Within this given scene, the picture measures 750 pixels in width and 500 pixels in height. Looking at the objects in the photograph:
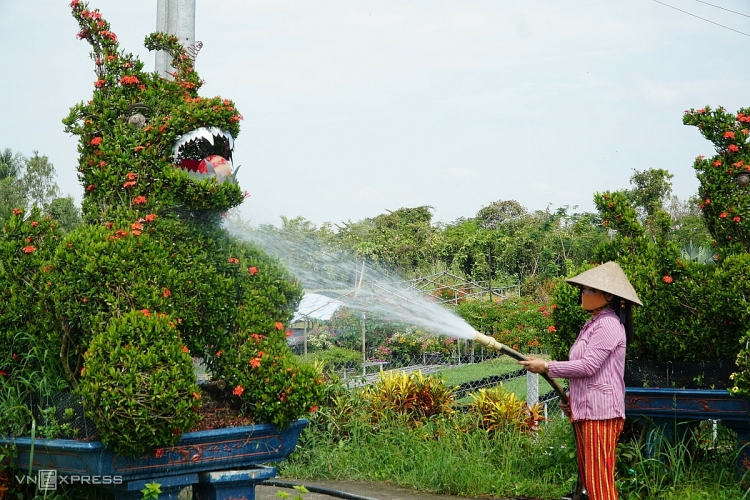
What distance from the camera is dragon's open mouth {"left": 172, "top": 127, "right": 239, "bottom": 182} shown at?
192 inches

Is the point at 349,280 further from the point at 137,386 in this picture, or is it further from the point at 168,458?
the point at 137,386

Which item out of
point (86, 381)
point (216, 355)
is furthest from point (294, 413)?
point (86, 381)

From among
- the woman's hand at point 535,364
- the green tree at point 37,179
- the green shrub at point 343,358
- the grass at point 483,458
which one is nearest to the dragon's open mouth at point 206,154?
the woman's hand at point 535,364

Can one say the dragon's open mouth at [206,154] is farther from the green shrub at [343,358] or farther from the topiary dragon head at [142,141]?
the green shrub at [343,358]

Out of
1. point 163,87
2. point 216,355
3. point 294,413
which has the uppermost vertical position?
point 163,87

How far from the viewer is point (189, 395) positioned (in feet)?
13.8

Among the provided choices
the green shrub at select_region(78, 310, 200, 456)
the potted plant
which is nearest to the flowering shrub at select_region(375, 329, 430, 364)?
the potted plant

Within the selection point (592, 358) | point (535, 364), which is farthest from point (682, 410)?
point (535, 364)

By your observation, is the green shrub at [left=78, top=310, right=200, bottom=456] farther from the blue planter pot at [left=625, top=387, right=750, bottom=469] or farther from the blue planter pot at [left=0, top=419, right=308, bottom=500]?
the blue planter pot at [left=625, top=387, right=750, bottom=469]

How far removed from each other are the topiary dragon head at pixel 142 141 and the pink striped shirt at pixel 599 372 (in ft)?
7.25

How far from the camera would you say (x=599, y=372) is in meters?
4.52

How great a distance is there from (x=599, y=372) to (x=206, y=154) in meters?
2.69

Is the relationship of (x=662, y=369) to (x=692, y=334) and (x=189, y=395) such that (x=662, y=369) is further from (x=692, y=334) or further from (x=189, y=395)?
(x=189, y=395)

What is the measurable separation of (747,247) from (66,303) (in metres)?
4.54
